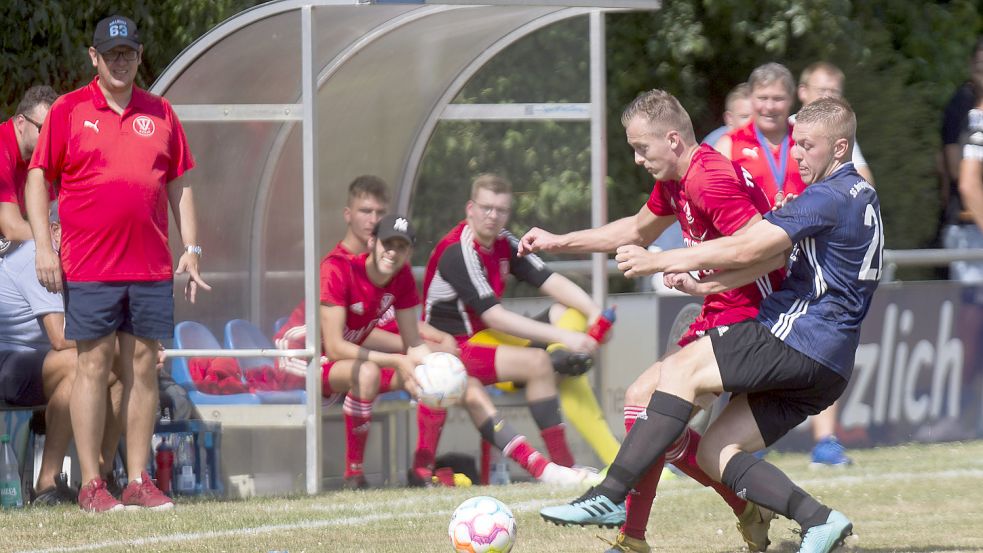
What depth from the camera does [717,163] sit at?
21.8 ft

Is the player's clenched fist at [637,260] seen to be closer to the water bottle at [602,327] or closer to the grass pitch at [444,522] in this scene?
the grass pitch at [444,522]

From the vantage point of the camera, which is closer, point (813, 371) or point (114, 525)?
point (813, 371)

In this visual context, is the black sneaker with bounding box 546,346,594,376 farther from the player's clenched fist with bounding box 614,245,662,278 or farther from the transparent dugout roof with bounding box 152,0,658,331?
the player's clenched fist with bounding box 614,245,662,278

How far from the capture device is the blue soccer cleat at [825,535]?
6438 mm

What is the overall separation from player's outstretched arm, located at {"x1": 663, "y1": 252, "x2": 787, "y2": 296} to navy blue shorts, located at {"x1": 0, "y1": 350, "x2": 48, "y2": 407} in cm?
397

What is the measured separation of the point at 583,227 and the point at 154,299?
2987 millimetres

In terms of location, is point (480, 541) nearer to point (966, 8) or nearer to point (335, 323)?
point (335, 323)

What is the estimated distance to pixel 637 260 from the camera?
20.9 ft

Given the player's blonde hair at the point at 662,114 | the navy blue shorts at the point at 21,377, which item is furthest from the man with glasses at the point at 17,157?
the player's blonde hair at the point at 662,114

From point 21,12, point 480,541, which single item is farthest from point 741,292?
point 21,12

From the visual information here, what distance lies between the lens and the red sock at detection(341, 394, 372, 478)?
9734 mm

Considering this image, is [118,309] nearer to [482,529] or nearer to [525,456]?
[525,456]

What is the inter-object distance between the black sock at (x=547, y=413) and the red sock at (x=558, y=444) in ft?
0.10

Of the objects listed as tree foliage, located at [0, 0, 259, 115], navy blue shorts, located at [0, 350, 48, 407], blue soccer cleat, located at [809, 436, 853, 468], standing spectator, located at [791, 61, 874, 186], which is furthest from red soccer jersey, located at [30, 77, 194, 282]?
tree foliage, located at [0, 0, 259, 115]
